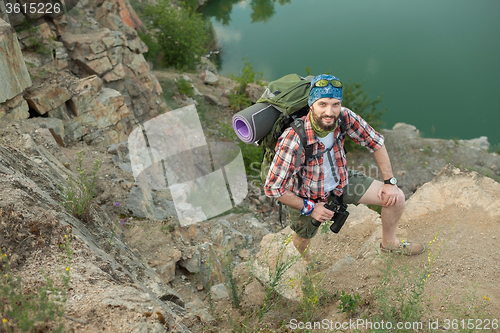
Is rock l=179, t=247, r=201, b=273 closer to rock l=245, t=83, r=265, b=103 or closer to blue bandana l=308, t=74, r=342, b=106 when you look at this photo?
blue bandana l=308, t=74, r=342, b=106

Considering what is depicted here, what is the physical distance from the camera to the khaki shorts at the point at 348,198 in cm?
357

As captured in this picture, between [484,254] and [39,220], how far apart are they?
418 cm

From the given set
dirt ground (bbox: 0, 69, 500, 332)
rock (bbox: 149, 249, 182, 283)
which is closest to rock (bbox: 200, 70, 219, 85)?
dirt ground (bbox: 0, 69, 500, 332)

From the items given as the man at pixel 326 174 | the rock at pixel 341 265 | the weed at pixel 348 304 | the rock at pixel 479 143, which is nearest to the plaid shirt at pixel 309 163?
the man at pixel 326 174

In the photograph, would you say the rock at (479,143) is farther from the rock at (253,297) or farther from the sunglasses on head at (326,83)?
the sunglasses on head at (326,83)

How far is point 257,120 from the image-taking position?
3248mm

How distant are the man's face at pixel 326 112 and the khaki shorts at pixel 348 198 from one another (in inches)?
31.1

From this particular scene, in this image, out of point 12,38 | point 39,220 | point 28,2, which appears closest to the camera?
point 39,220

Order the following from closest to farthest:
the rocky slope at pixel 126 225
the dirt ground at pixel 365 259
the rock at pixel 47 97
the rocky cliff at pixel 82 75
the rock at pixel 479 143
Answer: the rocky slope at pixel 126 225 < the dirt ground at pixel 365 259 < the rocky cliff at pixel 82 75 < the rock at pixel 47 97 < the rock at pixel 479 143

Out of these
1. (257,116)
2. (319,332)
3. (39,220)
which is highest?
(257,116)

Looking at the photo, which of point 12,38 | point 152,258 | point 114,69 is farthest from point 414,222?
point 114,69

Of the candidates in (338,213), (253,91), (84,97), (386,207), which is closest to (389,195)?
(386,207)

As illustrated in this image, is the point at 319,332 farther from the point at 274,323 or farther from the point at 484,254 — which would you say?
the point at 484,254

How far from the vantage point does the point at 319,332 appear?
2.99 meters
